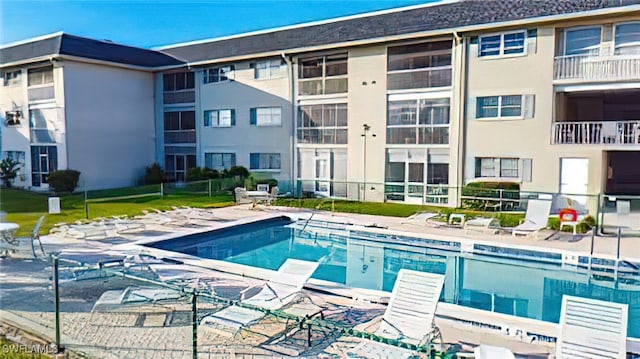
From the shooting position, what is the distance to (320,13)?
26.6 meters

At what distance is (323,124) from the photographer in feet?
79.1

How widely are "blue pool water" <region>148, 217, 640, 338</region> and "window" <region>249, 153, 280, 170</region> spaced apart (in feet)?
29.9

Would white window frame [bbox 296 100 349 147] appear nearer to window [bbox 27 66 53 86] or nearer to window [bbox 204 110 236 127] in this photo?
window [bbox 204 110 236 127]

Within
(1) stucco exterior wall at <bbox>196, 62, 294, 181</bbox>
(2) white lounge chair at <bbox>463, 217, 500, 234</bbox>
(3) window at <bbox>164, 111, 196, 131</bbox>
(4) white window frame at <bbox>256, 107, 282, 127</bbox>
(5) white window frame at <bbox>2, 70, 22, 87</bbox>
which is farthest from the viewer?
(3) window at <bbox>164, 111, 196, 131</bbox>

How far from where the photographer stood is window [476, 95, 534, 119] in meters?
19.1

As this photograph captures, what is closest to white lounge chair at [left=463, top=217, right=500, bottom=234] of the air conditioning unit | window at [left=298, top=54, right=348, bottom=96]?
window at [left=298, top=54, right=348, bottom=96]

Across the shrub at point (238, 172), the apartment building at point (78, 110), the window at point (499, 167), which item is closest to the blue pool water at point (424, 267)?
the window at point (499, 167)

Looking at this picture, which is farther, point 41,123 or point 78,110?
point 41,123

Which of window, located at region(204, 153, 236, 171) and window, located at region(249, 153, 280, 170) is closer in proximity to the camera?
window, located at region(249, 153, 280, 170)

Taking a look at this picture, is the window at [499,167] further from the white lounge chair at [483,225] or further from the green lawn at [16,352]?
the green lawn at [16,352]

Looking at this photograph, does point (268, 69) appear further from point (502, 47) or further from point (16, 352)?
point (16, 352)

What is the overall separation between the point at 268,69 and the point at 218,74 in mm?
3513

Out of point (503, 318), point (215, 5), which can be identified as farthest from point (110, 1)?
point (503, 318)

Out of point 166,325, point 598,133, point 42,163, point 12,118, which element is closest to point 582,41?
point 598,133
